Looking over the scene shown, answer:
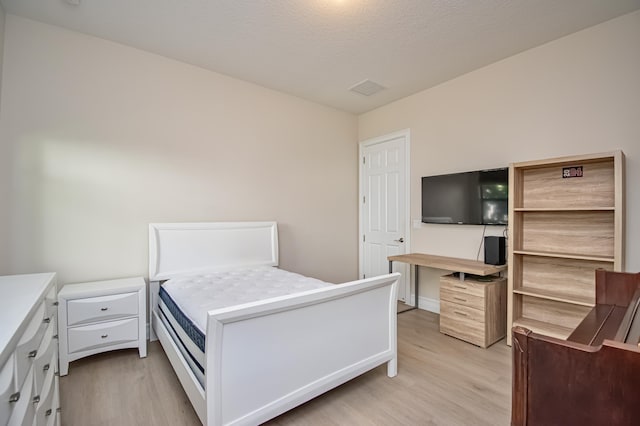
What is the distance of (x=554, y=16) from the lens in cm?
238

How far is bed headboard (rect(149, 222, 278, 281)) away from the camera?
292cm

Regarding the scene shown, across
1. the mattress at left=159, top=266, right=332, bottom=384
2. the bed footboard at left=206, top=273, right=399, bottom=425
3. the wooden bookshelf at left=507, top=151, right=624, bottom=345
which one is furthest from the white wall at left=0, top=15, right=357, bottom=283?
the wooden bookshelf at left=507, top=151, right=624, bottom=345

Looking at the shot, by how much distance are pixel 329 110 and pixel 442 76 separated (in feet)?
5.33

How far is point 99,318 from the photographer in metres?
2.43

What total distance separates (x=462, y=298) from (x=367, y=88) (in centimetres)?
267

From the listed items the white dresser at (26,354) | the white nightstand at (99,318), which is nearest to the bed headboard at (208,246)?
the white nightstand at (99,318)

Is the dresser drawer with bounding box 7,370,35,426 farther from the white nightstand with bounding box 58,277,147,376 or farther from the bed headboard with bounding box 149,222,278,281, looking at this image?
the bed headboard with bounding box 149,222,278,281

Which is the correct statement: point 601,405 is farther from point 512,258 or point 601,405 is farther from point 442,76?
point 442,76

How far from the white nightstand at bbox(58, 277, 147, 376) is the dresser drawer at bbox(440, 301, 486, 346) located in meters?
2.88

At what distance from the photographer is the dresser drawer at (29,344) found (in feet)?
3.23

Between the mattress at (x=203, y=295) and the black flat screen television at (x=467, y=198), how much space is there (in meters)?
1.79

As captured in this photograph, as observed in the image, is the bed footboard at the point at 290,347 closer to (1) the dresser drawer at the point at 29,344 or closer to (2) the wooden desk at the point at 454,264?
(1) the dresser drawer at the point at 29,344

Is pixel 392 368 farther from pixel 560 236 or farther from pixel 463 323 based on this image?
pixel 560 236

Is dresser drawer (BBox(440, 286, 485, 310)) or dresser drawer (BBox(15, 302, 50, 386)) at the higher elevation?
dresser drawer (BBox(15, 302, 50, 386))
